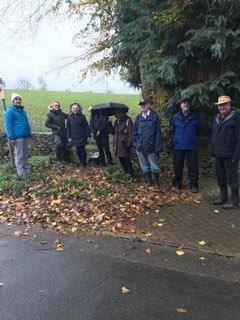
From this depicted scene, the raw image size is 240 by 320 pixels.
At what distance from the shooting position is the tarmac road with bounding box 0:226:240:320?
4.47 m

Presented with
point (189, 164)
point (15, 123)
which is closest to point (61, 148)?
point (15, 123)

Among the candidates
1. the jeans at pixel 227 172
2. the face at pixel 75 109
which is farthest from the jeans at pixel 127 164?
the jeans at pixel 227 172

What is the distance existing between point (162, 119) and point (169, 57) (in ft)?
6.57

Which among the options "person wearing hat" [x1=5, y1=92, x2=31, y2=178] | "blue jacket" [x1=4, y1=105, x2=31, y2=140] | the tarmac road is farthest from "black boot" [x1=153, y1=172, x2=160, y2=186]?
"blue jacket" [x1=4, y1=105, x2=31, y2=140]

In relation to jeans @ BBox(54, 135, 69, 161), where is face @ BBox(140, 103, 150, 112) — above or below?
above

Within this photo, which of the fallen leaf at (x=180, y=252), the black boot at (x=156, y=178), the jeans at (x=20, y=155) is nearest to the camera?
the fallen leaf at (x=180, y=252)

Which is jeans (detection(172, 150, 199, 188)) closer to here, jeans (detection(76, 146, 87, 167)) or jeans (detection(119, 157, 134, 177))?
jeans (detection(119, 157, 134, 177))

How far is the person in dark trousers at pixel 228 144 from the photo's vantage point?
7.89 m

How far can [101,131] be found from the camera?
440 inches

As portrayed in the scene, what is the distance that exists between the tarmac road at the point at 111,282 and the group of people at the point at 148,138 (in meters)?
2.63

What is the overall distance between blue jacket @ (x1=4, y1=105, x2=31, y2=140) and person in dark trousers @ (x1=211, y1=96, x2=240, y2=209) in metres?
4.72

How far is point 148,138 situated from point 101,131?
206 cm

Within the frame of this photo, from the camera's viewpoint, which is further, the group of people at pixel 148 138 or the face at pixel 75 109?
the face at pixel 75 109

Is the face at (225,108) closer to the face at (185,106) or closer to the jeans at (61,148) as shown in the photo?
the face at (185,106)
